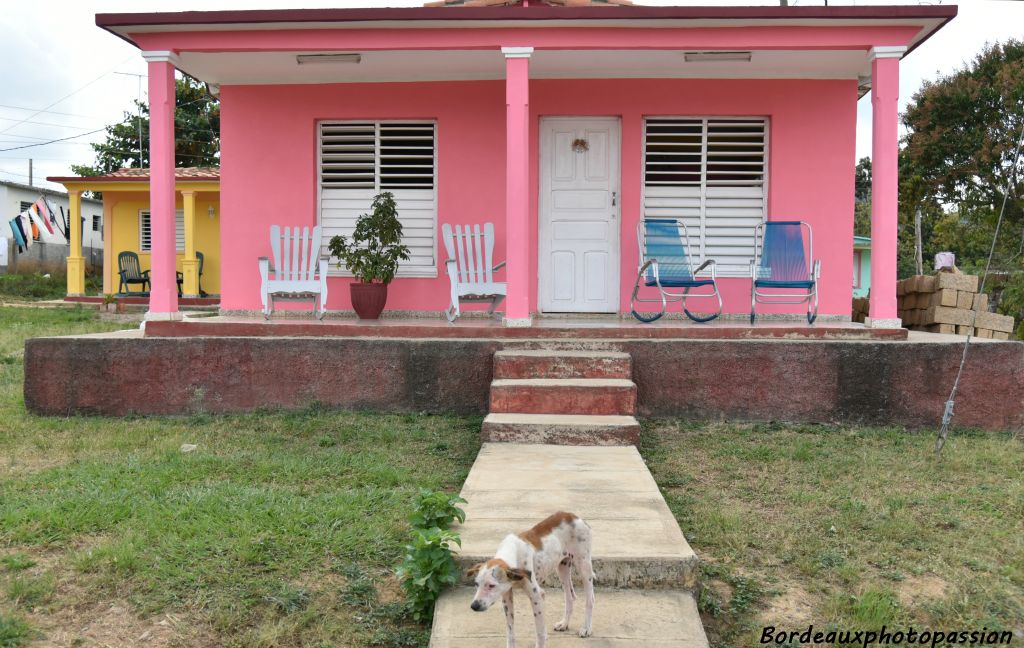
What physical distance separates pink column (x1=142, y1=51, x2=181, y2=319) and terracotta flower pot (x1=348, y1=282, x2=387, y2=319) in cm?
148

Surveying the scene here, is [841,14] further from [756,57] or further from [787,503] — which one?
[787,503]

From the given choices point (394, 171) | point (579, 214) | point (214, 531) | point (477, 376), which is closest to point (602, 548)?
point (214, 531)

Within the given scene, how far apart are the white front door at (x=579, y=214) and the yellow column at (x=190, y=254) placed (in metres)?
10.4

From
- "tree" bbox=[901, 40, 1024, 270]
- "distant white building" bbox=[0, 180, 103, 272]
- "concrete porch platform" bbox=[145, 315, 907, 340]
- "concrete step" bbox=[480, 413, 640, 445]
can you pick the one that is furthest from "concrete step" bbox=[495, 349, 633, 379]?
"distant white building" bbox=[0, 180, 103, 272]

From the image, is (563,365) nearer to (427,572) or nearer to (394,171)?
(427,572)

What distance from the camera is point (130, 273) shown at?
1695cm

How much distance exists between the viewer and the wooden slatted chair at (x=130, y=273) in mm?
16156

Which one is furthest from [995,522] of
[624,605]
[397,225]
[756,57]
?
[397,225]

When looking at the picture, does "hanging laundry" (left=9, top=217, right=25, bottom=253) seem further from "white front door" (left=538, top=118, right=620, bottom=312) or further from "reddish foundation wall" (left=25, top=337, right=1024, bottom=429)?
"white front door" (left=538, top=118, right=620, bottom=312)

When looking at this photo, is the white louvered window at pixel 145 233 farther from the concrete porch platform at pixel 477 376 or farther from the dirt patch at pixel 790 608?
the dirt patch at pixel 790 608

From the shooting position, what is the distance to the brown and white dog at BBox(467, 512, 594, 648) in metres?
2.14

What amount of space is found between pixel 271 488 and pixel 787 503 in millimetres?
2544

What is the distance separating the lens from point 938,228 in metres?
21.8

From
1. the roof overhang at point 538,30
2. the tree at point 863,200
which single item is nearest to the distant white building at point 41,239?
the roof overhang at point 538,30
